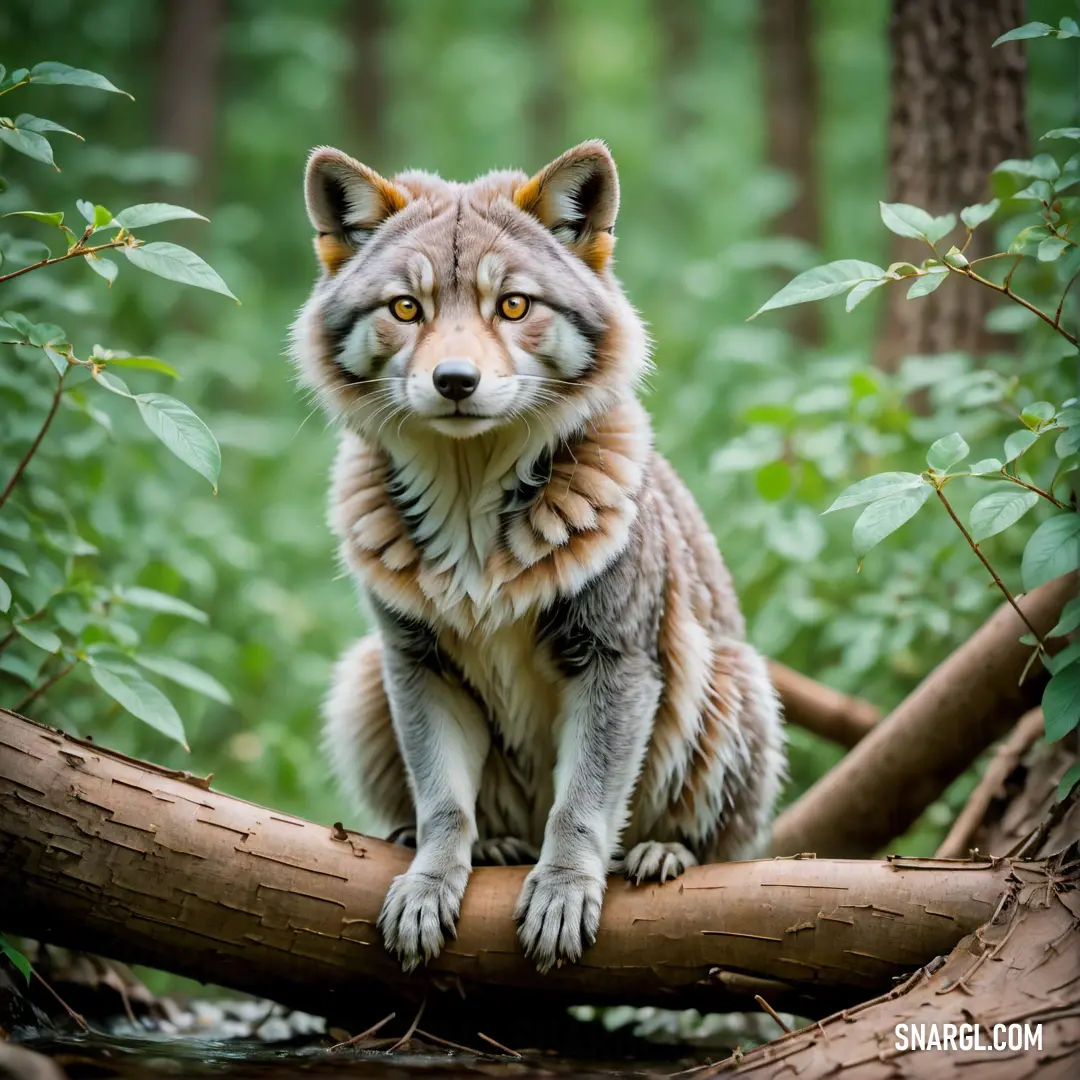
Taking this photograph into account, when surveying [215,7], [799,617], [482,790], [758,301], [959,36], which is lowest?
[482,790]

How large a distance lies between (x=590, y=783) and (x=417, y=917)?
0.59 m

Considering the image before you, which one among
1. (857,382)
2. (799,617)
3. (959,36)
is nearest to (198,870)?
(799,617)

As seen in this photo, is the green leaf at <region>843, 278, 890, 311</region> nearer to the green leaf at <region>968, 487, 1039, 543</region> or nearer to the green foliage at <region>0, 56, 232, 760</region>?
the green leaf at <region>968, 487, 1039, 543</region>

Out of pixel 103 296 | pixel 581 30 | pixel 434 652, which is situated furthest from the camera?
pixel 581 30

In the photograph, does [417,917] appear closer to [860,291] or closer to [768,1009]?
[768,1009]

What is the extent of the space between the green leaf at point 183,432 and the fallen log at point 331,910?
841 mm

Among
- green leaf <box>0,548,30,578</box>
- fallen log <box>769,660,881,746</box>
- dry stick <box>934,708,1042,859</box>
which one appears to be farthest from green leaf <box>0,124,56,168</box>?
dry stick <box>934,708,1042,859</box>

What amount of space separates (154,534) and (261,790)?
155 cm

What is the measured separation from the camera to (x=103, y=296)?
5316mm

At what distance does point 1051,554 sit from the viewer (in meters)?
2.29

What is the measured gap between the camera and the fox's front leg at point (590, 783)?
2.78 metres

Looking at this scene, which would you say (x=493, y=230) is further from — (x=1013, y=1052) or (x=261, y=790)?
(x=261, y=790)

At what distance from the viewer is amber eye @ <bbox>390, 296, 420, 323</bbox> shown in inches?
118

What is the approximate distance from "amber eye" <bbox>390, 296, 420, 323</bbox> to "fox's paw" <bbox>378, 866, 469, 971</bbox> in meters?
1.49
